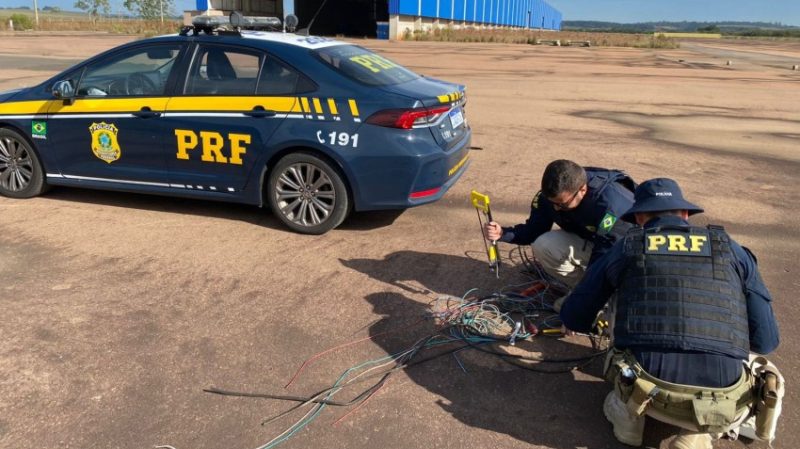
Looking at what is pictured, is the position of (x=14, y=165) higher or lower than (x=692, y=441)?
higher

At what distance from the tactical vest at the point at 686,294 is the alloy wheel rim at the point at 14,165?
594 centimetres

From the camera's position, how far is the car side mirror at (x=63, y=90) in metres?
5.62

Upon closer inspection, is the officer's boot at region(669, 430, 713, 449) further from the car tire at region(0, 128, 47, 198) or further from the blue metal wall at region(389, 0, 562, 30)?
the blue metal wall at region(389, 0, 562, 30)

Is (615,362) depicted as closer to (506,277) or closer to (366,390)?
(366,390)

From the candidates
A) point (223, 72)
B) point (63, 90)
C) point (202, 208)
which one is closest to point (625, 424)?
point (223, 72)

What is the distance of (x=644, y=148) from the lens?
903cm

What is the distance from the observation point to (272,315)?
396cm

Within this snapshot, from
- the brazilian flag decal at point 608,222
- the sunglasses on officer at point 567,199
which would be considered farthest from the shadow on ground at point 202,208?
the brazilian flag decal at point 608,222

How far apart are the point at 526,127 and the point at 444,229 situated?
18.4 ft

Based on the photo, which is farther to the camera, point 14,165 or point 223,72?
point 14,165

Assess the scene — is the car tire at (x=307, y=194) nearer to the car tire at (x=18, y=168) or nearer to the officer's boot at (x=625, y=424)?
the car tire at (x=18, y=168)

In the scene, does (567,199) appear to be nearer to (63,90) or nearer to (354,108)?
(354,108)

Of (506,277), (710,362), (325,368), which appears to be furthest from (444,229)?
(710,362)

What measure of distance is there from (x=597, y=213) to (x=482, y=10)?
2959 inches
